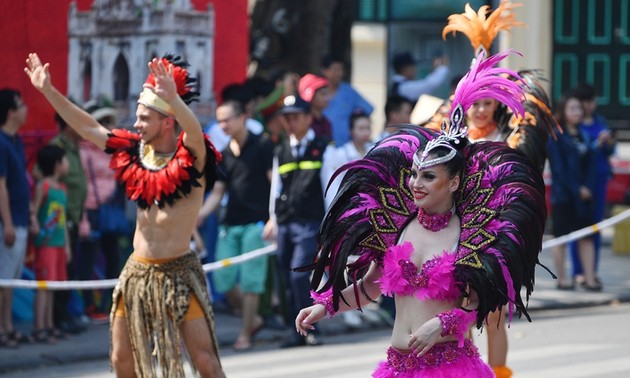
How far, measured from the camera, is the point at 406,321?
606 cm

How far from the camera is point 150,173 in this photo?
7906 mm

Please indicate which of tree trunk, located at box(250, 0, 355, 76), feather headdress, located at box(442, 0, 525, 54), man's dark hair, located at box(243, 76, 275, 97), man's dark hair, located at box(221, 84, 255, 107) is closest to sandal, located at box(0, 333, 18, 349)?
man's dark hair, located at box(221, 84, 255, 107)

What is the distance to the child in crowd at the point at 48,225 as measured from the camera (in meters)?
11.4

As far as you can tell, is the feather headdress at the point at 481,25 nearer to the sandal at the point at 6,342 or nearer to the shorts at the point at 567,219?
the sandal at the point at 6,342

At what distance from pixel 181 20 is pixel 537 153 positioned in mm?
5175

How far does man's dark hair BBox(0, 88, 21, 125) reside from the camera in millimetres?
11023

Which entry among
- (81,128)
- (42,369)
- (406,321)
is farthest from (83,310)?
(406,321)

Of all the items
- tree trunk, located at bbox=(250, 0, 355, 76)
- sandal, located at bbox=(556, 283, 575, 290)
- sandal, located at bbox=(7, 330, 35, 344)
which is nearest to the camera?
sandal, located at bbox=(7, 330, 35, 344)

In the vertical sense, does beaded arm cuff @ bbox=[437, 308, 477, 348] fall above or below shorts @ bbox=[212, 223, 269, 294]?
above

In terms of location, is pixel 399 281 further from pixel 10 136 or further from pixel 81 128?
pixel 10 136

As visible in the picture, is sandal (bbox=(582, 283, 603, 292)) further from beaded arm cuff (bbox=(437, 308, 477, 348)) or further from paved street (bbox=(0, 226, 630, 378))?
beaded arm cuff (bbox=(437, 308, 477, 348))

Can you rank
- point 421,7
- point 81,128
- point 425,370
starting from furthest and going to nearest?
1. point 421,7
2. point 81,128
3. point 425,370

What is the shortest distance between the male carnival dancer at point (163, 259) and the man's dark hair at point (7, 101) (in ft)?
10.3

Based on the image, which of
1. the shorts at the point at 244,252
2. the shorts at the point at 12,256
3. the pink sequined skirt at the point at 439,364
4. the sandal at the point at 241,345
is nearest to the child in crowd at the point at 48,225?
the shorts at the point at 12,256
